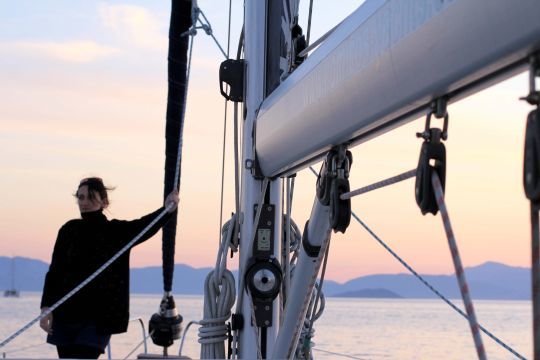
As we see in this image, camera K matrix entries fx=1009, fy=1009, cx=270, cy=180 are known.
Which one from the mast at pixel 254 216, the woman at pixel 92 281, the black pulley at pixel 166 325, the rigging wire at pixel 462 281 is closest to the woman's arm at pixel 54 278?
the woman at pixel 92 281

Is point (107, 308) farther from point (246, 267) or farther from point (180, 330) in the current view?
point (180, 330)

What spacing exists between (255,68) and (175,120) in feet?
5.03

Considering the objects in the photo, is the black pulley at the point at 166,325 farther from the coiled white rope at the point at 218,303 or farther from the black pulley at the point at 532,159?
the black pulley at the point at 532,159

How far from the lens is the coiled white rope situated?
11.3 ft

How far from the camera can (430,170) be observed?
1559 millimetres

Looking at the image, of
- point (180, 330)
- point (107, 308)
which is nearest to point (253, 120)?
point (107, 308)

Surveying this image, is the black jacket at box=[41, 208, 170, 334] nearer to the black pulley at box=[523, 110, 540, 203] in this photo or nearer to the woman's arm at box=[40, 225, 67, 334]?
the woman's arm at box=[40, 225, 67, 334]

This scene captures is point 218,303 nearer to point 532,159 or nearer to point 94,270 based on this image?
point 94,270

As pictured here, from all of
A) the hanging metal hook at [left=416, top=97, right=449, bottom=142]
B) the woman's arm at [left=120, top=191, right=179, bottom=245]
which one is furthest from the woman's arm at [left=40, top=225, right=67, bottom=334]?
the hanging metal hook at [left=416, top=97, right=449, bottom=142]

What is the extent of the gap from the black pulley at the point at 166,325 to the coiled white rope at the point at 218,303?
257 cm

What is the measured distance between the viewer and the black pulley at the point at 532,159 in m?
1.20

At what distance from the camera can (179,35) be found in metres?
4.62

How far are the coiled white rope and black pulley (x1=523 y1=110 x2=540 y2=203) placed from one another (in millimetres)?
2273

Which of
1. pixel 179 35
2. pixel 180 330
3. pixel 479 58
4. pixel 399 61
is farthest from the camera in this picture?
pixel 180 330
